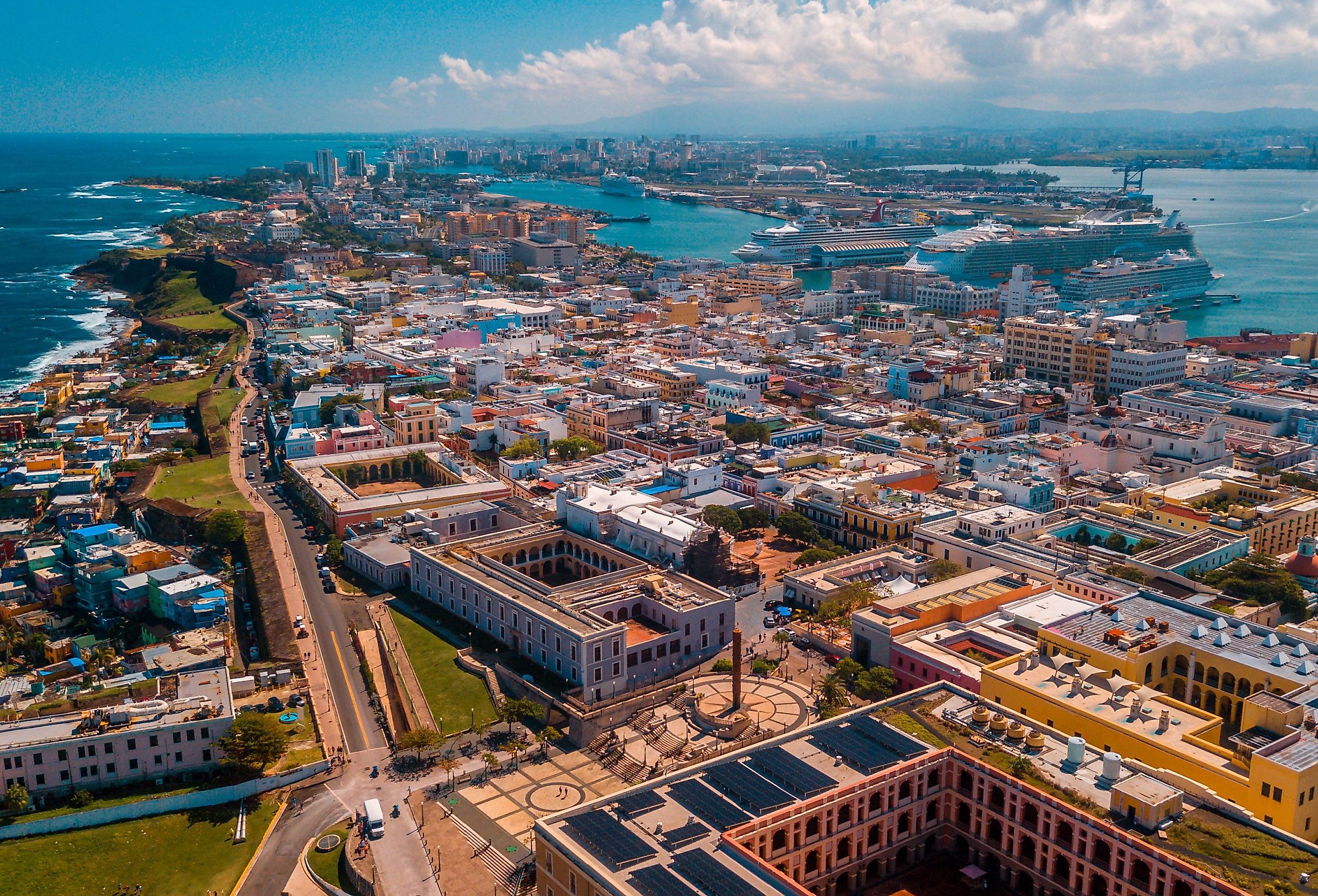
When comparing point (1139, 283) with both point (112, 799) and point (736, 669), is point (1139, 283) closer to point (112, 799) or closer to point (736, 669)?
point (736, 669)

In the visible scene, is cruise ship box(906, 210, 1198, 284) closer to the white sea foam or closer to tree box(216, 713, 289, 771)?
the white sea foam

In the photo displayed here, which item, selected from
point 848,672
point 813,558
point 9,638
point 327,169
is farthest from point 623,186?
point 848,672

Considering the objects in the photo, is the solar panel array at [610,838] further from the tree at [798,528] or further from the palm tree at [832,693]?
the tree at [798,528]

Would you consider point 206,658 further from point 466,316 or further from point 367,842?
point 466,316

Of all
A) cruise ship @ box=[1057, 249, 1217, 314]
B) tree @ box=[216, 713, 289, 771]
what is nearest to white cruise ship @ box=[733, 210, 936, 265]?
cruise ship @ box=[1057, 249, 1217, 314]

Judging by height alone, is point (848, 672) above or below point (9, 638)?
above

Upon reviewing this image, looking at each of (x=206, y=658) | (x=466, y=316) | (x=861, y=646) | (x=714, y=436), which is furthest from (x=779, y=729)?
(x=466, y=316)
